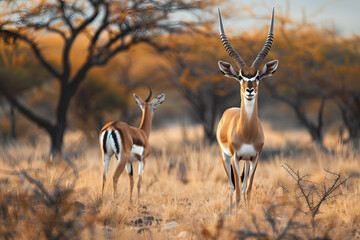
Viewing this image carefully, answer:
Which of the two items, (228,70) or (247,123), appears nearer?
(247,123)

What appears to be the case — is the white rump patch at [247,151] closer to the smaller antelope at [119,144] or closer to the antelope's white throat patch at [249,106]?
the antelope's white throat patch at [249,106]

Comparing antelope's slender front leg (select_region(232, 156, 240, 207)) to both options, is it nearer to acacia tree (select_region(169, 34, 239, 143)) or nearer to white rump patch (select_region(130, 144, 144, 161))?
white rump patch (select_region(130, 144, 144, 161))

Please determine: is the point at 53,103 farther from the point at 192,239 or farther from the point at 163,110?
the point at 192,239

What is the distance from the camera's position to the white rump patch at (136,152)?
19.9ft

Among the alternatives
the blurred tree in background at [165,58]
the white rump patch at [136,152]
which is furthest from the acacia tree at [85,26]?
the white rump patch at [136,152]

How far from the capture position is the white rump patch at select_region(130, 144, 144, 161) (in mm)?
6078

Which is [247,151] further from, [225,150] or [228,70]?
[228,70]

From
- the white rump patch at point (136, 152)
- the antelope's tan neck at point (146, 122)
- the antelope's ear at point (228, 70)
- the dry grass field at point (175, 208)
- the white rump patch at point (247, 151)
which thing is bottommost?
the dry grass field at point (175, 208)

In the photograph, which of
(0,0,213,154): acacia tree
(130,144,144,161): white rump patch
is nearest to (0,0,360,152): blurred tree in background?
(0,0,213,154): acacia tree

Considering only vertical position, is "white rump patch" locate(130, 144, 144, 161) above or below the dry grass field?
above

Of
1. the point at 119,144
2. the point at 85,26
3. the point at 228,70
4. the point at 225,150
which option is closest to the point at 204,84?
the point at 85,26

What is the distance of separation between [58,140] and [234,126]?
7.90 meters

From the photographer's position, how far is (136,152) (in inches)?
241

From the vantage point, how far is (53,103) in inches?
935
